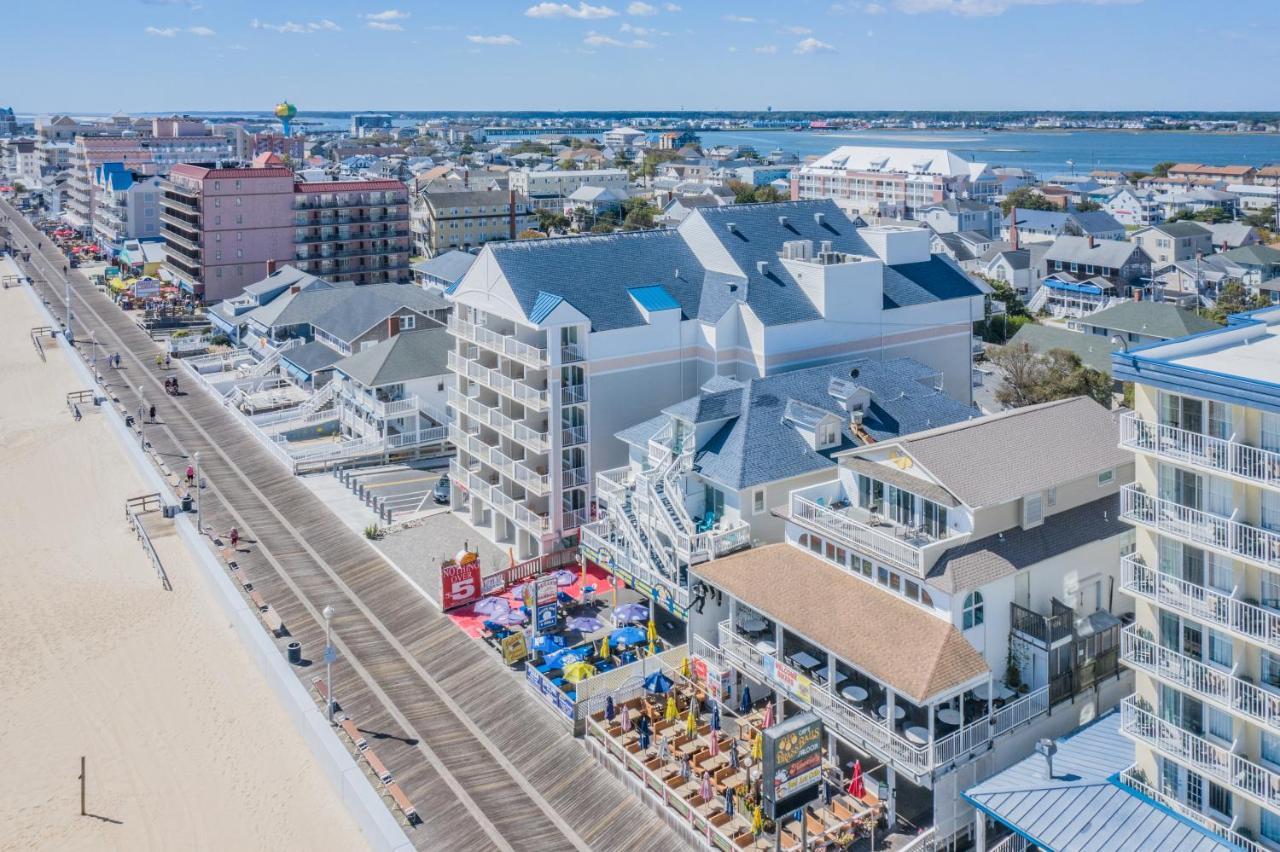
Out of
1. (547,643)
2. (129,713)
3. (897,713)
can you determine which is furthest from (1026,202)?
(129,713)

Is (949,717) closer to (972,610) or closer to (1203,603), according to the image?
(972,610)

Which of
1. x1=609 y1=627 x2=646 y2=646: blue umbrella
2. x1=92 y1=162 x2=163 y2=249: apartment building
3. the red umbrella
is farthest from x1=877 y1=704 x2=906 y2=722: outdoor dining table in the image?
x1=92 y1=162 x2=163 y2=249: apartment building

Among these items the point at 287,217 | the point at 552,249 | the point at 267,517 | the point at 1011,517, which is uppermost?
the point at 287,217

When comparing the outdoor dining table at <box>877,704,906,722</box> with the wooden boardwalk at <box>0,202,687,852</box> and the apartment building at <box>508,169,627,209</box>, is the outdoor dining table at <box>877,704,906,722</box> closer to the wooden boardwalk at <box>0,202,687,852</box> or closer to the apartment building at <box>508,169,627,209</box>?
the wooden boardwalk at <box>0,202,687,852</box>

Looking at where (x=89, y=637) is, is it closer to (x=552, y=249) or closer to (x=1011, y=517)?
(x=552, y=249)

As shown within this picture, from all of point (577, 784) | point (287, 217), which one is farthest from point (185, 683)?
point (287, 217)

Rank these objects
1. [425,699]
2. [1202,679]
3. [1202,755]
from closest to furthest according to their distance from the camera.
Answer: [1202,679] < [1202,755] < [425,699]
